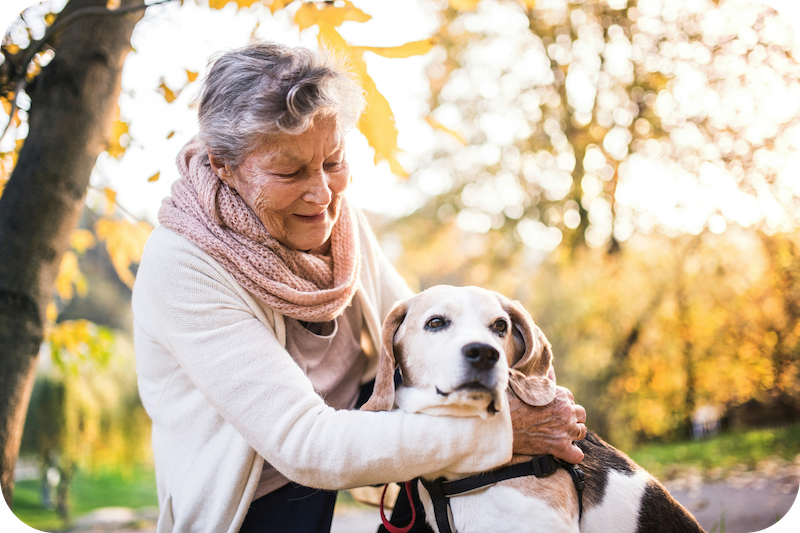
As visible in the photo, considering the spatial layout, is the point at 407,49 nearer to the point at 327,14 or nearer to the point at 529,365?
the point at 327,14

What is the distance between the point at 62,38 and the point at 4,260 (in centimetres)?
115

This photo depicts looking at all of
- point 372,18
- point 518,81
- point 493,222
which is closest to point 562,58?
point 518,81

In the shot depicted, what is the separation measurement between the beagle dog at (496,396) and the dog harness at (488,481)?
0.07ft

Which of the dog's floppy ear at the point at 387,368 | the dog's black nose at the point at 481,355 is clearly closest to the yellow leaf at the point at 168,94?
the dog's floppy ear at the point at 387,368

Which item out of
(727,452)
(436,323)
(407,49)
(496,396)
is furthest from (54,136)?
(727,452)

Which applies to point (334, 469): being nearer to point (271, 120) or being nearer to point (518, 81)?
point (271, 120)

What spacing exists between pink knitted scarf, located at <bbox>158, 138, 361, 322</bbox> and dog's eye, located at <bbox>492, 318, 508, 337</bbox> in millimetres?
593

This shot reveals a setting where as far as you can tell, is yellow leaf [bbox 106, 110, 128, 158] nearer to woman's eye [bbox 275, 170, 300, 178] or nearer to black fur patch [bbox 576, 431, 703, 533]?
woman's eye [bbox 275, 170, 300, 178]

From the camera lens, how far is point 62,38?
264cm

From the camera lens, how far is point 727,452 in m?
8.24

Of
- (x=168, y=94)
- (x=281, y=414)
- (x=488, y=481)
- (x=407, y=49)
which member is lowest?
(x=488, y=481)

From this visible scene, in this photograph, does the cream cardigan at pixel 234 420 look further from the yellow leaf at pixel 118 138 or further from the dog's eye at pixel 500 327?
the yellow leaf at pixel 118 138

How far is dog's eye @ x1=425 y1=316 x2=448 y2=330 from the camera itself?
1966 millimetres

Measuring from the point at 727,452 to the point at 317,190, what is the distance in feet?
28.9
